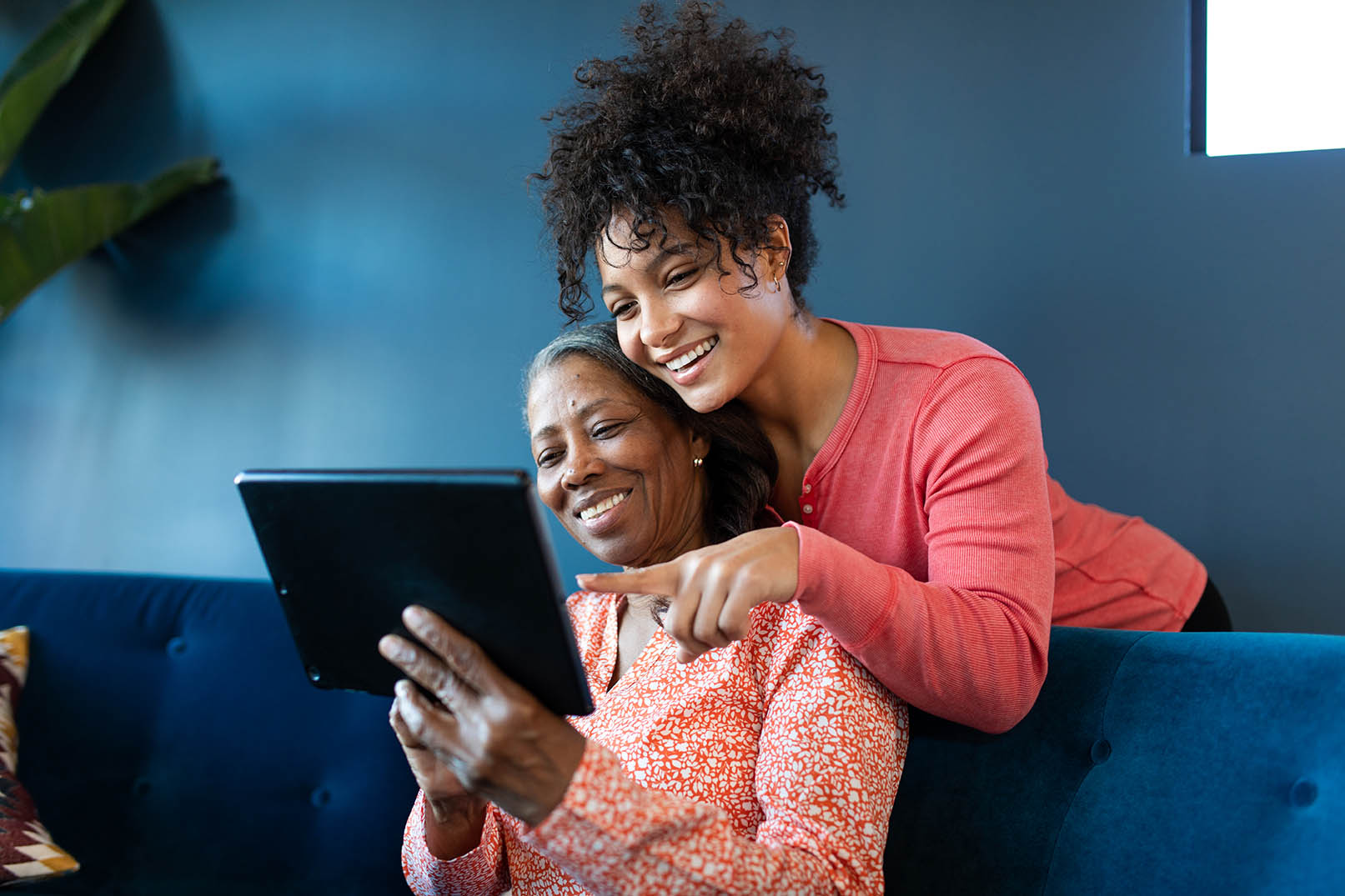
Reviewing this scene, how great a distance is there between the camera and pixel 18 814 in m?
1.67

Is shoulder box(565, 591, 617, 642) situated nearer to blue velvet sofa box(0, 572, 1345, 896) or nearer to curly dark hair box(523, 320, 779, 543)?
curly dark hair box(523, 320, 779, 543)

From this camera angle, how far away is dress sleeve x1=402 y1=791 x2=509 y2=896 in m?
1.34

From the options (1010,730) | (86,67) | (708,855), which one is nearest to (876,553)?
(1010,730)

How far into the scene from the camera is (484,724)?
0.92 metres

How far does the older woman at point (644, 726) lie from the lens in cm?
94

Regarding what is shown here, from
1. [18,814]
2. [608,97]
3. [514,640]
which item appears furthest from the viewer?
[18,814]

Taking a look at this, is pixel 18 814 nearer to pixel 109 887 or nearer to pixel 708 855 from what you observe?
pixel 109 887

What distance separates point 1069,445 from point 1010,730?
71 cm

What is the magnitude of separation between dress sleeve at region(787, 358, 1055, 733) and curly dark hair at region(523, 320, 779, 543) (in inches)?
8.6

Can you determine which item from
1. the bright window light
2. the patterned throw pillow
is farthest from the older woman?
the bright window light

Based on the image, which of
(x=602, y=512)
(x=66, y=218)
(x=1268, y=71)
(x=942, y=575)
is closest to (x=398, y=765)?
(x=602, y=512)

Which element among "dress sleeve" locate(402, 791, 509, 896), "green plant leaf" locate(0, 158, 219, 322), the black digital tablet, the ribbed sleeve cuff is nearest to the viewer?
the black digital tablet

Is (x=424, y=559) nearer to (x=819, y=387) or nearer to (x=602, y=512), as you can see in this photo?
(x=602, y=512)

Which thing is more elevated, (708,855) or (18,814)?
(708,855)
